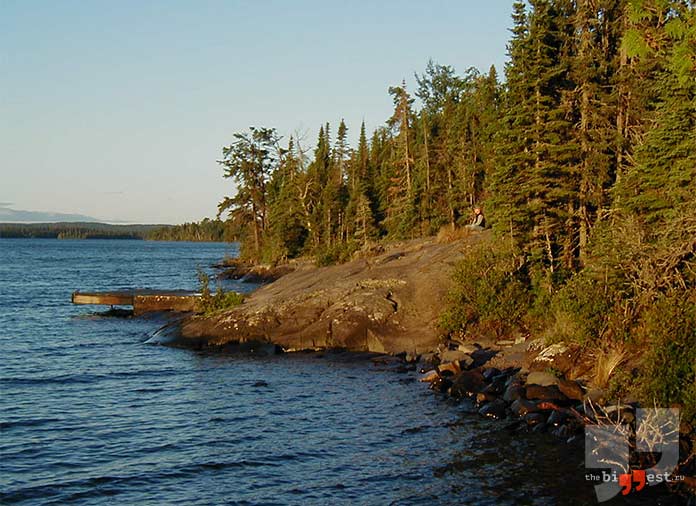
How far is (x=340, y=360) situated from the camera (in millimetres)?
25953

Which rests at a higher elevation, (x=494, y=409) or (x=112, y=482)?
(x=494, y=409)

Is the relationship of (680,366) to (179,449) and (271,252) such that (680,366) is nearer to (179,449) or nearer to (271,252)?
(179,449)

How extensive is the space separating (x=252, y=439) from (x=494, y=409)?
6.45m

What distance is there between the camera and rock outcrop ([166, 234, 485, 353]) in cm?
2783

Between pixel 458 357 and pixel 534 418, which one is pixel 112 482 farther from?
pixel 458 357

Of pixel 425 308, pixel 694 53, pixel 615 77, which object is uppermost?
pixel 615 77

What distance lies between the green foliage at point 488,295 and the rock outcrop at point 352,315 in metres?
1.30

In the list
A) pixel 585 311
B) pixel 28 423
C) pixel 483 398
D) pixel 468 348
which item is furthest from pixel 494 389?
pixel 28 423

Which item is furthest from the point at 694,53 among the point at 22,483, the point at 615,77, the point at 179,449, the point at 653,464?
the point at 615,77

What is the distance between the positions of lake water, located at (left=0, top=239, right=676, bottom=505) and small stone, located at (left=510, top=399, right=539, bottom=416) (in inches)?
33.8

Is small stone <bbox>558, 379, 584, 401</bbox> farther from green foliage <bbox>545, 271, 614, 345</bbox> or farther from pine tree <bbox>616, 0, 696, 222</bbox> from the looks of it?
pine tree <bbox>616, 0, 696, 222</bbox>

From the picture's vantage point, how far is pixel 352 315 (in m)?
28.5

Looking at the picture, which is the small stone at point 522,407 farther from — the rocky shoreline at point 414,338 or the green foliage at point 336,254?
the green foliage at point 336,254

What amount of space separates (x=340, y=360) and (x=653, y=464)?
14506mm
